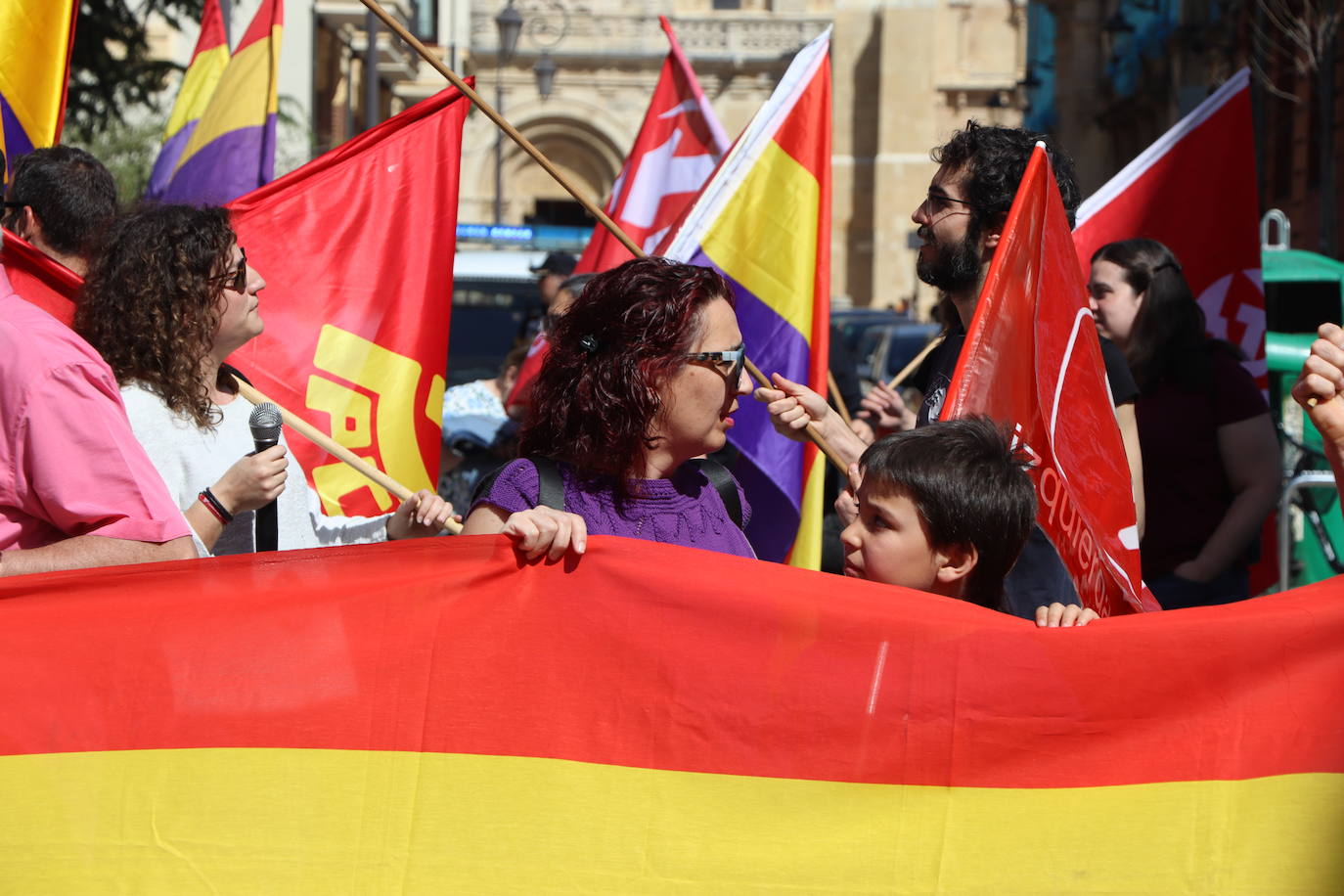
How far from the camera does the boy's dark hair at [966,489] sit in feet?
9.09

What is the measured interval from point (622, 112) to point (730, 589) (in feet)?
157

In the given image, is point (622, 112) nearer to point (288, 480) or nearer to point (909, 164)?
point (909, 164)

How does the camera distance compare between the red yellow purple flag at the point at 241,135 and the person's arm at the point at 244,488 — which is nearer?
the person's arm at the point at 244,488

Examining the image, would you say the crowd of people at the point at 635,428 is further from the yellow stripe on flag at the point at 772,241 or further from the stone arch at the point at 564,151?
the stone arch at the point at 564,151

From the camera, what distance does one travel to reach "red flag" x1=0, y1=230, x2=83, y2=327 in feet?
11.9

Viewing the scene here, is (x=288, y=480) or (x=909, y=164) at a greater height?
(x=909, y=164)

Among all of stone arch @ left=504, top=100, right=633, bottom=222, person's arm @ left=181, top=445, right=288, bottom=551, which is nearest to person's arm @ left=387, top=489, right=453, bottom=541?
person's arm @ left=181, top=445, right=288, bottom=551

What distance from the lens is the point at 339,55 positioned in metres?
26.6

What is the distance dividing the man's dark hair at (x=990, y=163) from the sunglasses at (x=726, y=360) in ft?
2.97

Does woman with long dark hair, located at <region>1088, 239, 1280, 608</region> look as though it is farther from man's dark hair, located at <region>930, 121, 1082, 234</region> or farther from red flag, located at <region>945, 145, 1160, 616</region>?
red flag, located at <region>945, 145, 1160, 616</region>

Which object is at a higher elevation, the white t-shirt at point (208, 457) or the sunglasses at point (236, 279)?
the sunglasses at point (236, 279)

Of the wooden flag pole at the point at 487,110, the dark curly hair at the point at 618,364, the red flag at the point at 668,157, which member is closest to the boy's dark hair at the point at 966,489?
the dark curly hair at the point at 618,364

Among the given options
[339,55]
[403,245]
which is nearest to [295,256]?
[403,245]

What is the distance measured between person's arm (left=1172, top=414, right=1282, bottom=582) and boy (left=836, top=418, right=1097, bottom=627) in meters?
1.80
